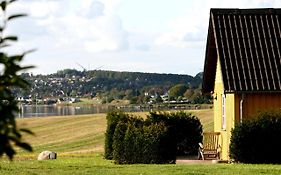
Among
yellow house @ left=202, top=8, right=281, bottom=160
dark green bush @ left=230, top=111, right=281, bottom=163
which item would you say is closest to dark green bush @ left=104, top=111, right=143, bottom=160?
yellow house @ left=202, top=8, right=281, bottom=160

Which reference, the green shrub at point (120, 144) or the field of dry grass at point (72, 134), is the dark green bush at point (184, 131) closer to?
the green shrub at point (120, 144)

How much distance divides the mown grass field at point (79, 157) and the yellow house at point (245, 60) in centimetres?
492

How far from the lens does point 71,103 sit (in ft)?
597

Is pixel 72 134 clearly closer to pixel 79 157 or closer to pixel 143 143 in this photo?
pixel 79 157

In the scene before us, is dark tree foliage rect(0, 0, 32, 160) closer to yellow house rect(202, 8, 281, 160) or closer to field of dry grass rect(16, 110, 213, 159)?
yellow house rect(202, 8, 281, 160)

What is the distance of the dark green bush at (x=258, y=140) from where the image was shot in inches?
1069

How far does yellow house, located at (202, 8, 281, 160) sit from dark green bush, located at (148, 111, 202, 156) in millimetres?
3061

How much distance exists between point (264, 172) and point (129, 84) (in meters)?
157

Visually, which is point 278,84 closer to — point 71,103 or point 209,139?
point 209,139

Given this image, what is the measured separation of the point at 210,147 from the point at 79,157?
782 cm

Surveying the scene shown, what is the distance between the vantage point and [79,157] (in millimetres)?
38219

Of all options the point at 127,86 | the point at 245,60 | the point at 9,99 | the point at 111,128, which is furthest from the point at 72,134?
the point at 127,86

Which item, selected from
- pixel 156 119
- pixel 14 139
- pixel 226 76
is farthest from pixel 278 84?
pixel 14 139

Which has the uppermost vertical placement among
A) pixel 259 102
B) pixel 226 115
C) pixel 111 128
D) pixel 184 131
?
pixel 259 102
